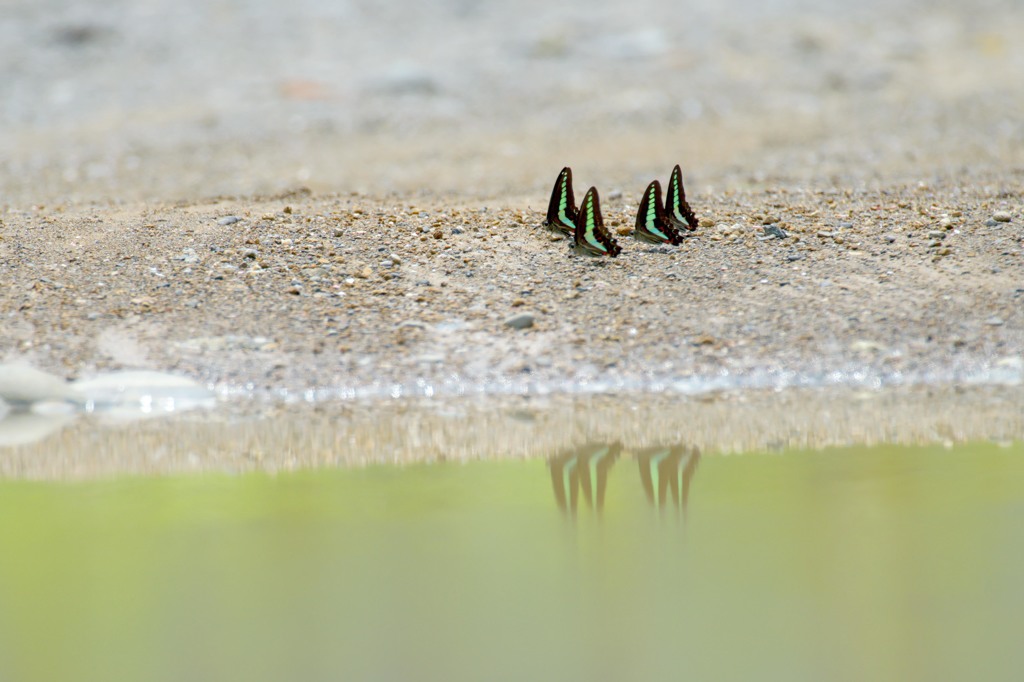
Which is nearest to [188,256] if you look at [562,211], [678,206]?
[562,211]

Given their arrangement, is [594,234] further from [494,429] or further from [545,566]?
[545,566]

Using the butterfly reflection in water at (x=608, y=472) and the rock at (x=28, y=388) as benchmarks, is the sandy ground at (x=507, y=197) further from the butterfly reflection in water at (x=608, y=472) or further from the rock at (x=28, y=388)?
the butterfly reflection in water at (x=608, y=472)

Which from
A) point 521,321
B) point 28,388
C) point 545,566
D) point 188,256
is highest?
point 188,256

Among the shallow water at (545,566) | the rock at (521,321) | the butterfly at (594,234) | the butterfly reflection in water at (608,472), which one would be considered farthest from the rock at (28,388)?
the butterfly at (594,234)

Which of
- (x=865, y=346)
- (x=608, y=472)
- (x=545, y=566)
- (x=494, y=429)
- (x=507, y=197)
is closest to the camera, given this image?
(x=545, y=566)

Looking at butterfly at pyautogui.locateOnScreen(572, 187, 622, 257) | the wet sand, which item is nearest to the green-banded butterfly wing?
butterfly at pyautogui.locateOnScreen(572, 187, 622, 257)

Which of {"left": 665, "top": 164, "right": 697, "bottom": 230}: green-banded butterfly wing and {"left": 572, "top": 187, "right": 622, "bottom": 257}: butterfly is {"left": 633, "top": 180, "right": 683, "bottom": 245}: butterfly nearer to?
{"left": 665, "top": 164, "right": 697, "bottom": 230}: green-banded butterfly wing

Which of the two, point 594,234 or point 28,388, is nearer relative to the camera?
point 28,388
